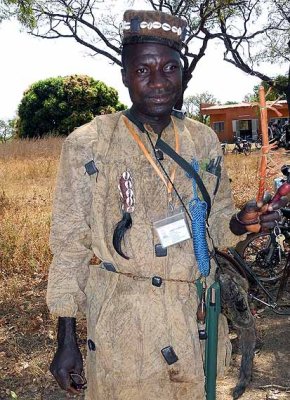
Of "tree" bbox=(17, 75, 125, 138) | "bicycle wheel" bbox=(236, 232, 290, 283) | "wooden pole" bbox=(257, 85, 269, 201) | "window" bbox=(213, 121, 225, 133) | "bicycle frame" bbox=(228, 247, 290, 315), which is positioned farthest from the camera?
"window" bbox=(213, 121, 225, 133)

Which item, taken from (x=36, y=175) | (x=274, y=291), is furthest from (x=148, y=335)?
(x=36, y=175)

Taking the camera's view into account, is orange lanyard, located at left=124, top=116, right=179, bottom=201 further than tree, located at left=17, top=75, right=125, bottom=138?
No

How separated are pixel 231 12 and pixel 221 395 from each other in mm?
11631

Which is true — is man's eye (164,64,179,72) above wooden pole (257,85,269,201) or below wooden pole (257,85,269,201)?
above

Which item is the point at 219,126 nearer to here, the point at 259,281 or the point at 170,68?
the point at 259,281

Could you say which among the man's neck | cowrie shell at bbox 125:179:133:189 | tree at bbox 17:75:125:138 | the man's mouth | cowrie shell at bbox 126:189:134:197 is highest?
tree at bbox 17:75:125:138

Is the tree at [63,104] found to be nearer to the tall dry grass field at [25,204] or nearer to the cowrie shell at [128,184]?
the tall dry grass field at [25,204]

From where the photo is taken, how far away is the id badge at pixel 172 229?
1657 millimetres

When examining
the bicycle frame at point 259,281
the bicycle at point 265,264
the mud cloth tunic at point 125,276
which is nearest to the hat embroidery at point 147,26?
the mud cloth tunic at point 125,276

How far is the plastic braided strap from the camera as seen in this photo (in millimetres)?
1709

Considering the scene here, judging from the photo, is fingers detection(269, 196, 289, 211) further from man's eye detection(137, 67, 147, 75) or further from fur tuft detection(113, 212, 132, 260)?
man's eye detection(137, 67, 147, 75)

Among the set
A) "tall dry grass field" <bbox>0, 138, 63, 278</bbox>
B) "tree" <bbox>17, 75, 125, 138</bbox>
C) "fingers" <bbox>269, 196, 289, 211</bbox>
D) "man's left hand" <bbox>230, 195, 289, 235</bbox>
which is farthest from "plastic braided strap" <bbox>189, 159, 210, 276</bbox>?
"tree" <bbox>17, 75, 125, 138</bbox>

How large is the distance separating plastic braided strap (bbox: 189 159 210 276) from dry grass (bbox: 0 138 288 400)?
0.34 metres

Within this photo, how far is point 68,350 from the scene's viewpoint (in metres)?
1.78
